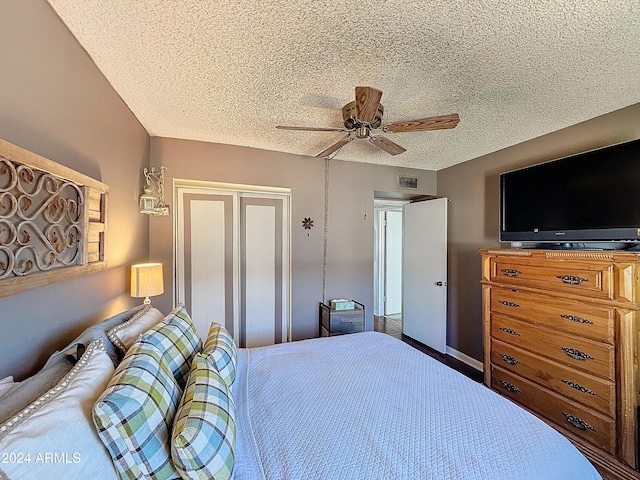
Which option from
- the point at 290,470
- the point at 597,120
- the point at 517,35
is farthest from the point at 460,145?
the point at 290,470

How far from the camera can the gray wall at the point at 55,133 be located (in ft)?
3.19

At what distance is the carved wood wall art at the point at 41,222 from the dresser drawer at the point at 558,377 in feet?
9.93

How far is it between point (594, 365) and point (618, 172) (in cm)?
133

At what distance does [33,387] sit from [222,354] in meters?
0.68

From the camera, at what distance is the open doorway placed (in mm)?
5246

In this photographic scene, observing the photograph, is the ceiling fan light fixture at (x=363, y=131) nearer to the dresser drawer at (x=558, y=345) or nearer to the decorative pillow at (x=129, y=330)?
the decorative pillow at (x=129, y=330)

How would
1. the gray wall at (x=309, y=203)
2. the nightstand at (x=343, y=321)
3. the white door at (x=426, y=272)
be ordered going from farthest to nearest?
the white door at (x=426, y=272)
the nightstand at (x=343, y=321)
the gray wall at (x=309, y=203)

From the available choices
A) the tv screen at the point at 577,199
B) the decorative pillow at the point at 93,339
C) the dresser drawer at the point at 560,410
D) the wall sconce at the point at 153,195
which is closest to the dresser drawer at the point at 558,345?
the dresser drawer at the point at 560,410

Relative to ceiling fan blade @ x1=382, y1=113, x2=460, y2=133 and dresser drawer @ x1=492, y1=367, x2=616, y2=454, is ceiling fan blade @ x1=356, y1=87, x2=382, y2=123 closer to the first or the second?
ceiling fan blade @ x1=382, y1=113, x2=460, y2=133

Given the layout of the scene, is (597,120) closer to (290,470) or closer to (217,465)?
(290,470)

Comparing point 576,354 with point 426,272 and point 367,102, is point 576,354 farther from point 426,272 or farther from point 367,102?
point 367,102

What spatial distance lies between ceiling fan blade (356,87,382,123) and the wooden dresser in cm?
169

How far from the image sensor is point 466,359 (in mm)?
3287

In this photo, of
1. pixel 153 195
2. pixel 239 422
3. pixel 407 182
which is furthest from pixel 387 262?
pixel 239 422
